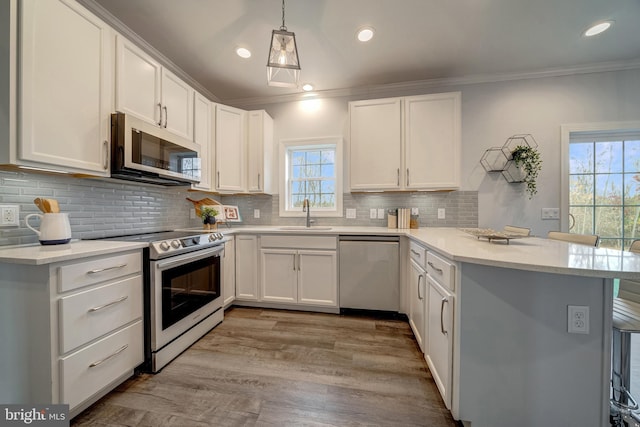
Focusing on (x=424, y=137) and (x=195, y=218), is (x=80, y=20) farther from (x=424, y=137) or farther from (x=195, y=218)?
(x=424, y=137)

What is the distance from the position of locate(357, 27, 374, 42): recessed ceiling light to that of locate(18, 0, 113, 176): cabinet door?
1.89 metres

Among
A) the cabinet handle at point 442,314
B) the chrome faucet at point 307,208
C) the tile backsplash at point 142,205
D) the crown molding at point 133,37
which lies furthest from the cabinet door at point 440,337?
the crown molding at point 133,37

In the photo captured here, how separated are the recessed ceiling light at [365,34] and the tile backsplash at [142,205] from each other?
160cm

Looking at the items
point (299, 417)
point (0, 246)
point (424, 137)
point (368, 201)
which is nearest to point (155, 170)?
point (0, 246)

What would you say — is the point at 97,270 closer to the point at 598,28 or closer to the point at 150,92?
the point at 150,92

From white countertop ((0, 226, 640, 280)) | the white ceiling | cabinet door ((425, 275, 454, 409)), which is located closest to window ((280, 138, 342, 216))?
the white ceiling

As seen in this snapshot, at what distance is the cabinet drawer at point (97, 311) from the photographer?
1.19 meters

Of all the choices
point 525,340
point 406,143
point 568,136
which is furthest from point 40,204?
point 568,136

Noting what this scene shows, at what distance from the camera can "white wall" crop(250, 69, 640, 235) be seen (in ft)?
8.13

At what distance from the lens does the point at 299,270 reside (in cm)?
255

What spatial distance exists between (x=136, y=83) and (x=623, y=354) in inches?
134

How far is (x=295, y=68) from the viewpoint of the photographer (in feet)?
5.55

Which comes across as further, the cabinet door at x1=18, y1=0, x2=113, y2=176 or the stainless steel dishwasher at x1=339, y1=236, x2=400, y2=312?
the stainless steel dishwasher at x1=339, y1=236, x2=400, y2=312

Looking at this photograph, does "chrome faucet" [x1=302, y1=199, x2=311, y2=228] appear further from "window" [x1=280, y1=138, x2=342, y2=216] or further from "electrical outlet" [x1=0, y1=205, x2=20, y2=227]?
"electrical outlet" [x1=0, y1=205, x2=20, y2=227]
